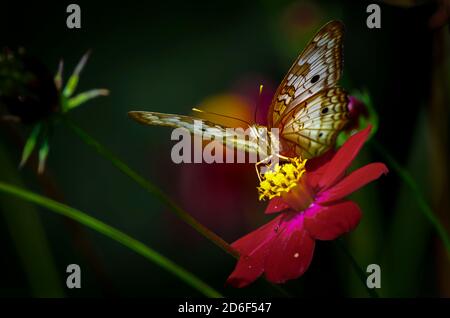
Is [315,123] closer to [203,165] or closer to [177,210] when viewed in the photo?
[177,210]

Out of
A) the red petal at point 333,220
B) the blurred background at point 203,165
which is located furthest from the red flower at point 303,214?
the blurred background at point 203,165

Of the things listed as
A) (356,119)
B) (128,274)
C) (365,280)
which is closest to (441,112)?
(356,119)

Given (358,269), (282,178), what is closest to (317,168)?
(282,178)

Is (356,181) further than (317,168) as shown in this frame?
No

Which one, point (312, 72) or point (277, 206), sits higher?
point (312, 72)
